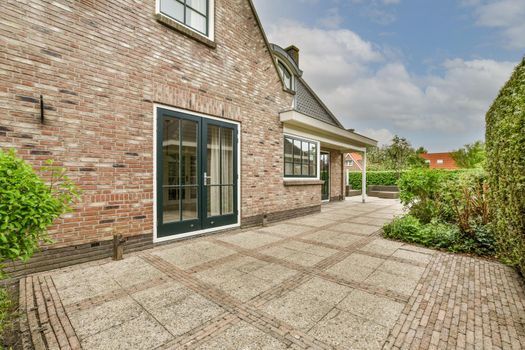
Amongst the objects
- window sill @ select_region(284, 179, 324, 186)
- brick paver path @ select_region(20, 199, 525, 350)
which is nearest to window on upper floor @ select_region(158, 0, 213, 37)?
window sill @ select_region(284, 179, 324, 186)

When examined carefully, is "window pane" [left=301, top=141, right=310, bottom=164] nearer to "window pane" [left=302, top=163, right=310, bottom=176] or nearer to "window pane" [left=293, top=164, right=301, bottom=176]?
"window pane" [left=302, top=163, right=310, bottom=176]

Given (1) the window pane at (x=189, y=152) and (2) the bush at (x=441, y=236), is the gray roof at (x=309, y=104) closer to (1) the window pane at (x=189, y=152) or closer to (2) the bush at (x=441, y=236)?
(1) the window pane at (x=189, y=152)

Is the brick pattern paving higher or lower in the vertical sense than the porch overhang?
lower

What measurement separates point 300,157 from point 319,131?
4.30 ft

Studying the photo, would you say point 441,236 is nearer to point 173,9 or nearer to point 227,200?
point 227,200

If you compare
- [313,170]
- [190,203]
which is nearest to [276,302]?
[190,203]

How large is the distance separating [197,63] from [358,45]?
10146 mm

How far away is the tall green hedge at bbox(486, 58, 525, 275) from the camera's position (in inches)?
91.8

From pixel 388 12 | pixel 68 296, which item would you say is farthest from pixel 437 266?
pixel 388 12

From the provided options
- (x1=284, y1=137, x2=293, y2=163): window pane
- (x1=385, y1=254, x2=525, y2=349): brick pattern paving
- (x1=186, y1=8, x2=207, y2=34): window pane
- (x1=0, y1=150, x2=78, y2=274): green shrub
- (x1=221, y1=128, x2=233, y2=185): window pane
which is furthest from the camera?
(x1=284, y1=137, x2=293, y2=163): window pane

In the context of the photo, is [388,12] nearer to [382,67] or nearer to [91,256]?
[382,67]

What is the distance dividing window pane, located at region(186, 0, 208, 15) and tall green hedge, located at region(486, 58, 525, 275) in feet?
17.8

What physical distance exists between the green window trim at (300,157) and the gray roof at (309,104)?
2.06m

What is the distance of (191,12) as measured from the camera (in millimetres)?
4902
